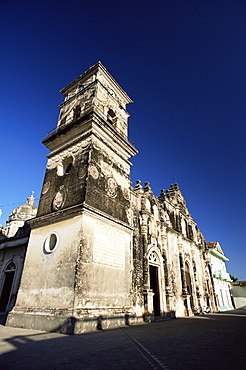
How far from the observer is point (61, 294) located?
8453 mm

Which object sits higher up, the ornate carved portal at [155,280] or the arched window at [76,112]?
the arched window at [76,112]

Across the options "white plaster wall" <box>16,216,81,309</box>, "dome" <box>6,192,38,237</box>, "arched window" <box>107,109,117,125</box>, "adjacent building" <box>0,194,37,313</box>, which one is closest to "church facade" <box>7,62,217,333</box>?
"white plaster wall" <box>16,216,81,309</box>

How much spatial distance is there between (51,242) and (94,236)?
2243 millimetres

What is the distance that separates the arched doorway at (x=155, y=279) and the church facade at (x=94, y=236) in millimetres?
68

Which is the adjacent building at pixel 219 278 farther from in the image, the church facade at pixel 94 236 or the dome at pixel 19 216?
the dome at pixel 19 216

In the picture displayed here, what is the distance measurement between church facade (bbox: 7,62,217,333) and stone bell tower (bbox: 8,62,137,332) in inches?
1.5

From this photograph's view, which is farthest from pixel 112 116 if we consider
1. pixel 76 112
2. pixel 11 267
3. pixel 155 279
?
pixel 11 267

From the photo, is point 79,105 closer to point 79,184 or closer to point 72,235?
point 79,184

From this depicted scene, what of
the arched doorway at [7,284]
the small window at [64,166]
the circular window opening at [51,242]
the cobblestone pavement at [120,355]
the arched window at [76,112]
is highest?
the arched window at [76,112]

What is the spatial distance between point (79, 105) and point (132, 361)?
43.5 ft

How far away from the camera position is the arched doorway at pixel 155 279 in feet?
48.2

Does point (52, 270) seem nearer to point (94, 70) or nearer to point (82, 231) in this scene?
point (82, 231)

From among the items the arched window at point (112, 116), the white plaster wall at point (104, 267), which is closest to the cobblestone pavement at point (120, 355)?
the white plaster wall at point (104, 267)

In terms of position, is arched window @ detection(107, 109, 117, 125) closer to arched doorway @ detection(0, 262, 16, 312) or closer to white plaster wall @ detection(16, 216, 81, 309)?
white plaster wall @ detection(16, 216, 81, 309)
